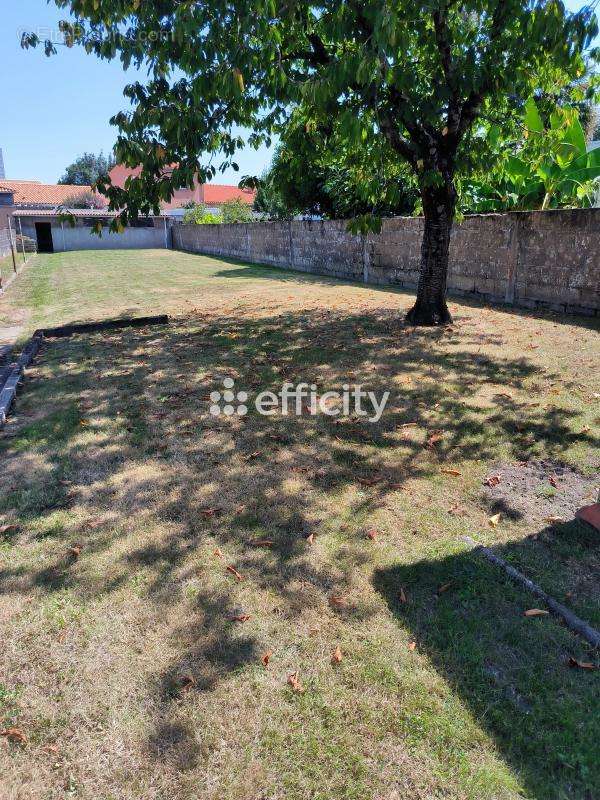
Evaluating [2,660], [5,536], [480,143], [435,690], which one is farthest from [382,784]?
[480,143]

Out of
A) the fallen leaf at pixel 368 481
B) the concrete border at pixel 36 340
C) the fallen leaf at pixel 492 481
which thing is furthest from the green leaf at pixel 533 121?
the fallen leaf at pixel 368 481

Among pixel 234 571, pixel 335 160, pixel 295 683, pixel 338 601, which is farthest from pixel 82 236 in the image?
pixel 295 683

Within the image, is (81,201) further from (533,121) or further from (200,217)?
(533,121)

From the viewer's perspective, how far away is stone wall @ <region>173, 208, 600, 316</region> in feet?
32.1

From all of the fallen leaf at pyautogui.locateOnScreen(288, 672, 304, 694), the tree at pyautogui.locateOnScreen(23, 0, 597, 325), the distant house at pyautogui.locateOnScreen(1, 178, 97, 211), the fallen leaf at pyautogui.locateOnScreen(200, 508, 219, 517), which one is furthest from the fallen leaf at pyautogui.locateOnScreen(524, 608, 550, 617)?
the distant house at pyautogui.locateOnScreen(1, 178, 97, 211)

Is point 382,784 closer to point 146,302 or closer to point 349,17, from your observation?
point 349,17

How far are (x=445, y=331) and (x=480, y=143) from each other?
293 centimetres

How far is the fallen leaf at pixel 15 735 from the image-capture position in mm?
2154

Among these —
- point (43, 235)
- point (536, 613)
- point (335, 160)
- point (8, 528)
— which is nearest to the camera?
point (536, 613)

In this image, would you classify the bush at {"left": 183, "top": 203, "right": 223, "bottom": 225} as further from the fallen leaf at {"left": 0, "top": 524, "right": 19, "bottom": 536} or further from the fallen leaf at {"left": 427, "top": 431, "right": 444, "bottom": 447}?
the fallen leaf at {"left": 0, "top": 524, "right": 19, "bottom": 536}

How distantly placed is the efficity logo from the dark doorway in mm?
42700

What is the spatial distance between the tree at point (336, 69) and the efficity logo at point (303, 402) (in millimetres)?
2537

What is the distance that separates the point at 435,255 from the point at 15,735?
28.3ft

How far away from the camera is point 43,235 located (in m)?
42.6
